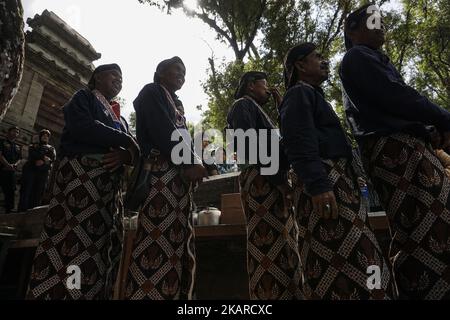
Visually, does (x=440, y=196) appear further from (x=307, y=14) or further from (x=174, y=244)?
(x=307, y=14)

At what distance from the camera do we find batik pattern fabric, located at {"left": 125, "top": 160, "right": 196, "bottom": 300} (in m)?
2.12

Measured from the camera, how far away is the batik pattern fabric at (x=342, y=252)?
1.66 m

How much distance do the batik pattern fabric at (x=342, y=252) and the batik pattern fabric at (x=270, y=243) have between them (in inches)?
20.7

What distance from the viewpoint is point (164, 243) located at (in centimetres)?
222

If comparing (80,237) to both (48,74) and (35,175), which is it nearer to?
(35,175)

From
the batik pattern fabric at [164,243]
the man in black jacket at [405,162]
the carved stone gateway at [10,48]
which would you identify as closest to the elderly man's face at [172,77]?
the batik pattern fabric at [164,243]

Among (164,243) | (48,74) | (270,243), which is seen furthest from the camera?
(48,74)

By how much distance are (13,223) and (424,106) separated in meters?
6.43

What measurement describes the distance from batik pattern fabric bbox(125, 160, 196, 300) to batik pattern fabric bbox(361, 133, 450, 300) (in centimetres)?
133

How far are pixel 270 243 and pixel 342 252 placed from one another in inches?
32.8

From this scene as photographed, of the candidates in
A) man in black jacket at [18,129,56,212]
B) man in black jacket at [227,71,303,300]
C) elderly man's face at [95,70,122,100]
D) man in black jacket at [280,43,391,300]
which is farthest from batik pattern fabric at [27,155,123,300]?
man in black jacket at [18,129,56,212]

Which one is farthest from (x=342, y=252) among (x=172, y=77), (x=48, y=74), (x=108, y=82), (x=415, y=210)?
(x=48, y=74)

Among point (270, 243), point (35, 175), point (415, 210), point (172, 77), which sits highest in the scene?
point (172, 77)
